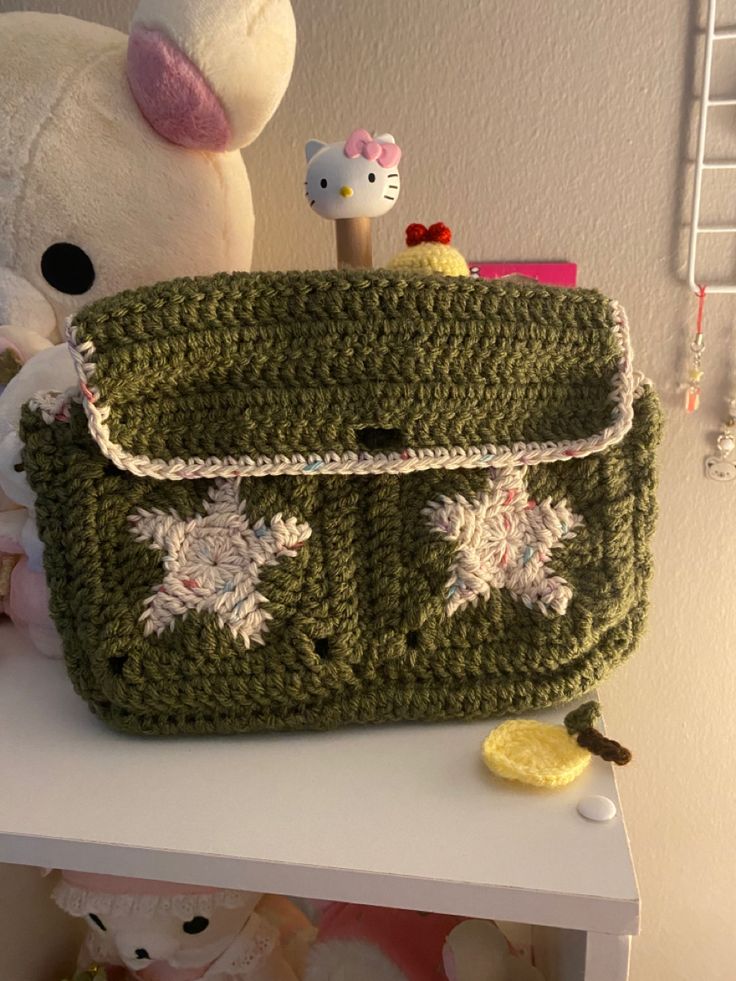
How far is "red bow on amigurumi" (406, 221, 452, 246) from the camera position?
57cm

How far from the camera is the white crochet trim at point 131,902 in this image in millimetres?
567

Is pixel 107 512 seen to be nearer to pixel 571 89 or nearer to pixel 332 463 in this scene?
pixel 332 463

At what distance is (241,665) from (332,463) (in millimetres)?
138

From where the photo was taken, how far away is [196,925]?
0.60 m

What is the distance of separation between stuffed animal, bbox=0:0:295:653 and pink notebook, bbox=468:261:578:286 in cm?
23

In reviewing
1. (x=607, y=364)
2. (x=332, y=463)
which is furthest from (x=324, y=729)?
(x=607, y=364)

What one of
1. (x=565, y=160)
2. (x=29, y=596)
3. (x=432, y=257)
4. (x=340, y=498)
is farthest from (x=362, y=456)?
(x=565, y=160)

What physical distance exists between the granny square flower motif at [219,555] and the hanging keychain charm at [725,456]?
1.40ft

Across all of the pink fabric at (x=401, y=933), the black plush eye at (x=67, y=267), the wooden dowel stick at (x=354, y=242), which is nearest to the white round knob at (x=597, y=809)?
the pink fabric at (x=401, y=933)

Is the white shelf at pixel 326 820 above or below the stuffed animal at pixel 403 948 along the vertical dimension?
above

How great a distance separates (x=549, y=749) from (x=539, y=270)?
422 mm

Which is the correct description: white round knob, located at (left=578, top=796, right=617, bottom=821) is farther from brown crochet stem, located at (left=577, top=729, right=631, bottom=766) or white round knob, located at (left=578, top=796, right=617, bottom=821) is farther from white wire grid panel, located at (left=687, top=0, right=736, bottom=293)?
white wire grid panel, located at (left=687, top=0, right=736, bottom=293)

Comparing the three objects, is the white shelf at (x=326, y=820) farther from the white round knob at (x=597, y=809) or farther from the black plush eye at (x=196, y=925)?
the black plush eye at (x=196, y=925)

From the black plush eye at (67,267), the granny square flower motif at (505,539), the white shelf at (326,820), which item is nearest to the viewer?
the white shelf at (326,820)
